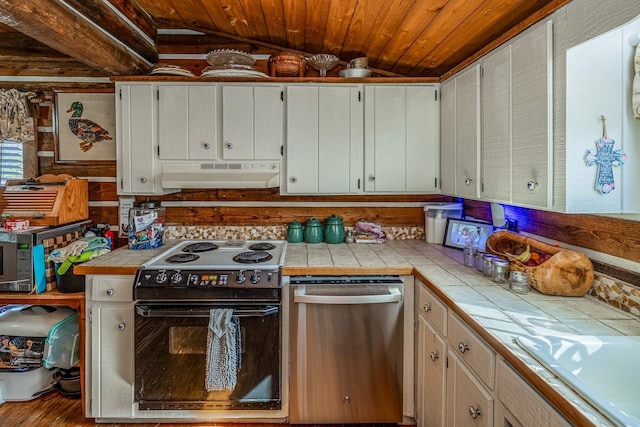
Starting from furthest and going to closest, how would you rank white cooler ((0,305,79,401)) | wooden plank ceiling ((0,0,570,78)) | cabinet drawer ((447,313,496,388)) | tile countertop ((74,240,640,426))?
white cooler ((0,305,79,401)) < wooden plank ceiling ((0,0,570,78)) < cabinet drawer ((447,313,496,388)) < tile countertop ((74,240,640,426))

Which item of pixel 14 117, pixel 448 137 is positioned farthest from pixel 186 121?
pixel 448 137

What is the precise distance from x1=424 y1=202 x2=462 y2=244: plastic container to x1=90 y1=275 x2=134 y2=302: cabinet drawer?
1966mm

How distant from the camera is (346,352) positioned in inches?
81.7

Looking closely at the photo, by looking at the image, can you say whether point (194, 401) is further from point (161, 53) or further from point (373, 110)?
point (161, 53)

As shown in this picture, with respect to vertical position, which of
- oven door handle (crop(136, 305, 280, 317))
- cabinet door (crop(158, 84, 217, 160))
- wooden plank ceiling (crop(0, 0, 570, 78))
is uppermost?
wooden plank ceiling (crop(0, 0, 570, 78))

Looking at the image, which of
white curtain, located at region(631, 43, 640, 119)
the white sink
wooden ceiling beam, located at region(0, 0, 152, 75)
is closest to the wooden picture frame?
wooden ceiling beam, located at region(0, 0, 152, 75)

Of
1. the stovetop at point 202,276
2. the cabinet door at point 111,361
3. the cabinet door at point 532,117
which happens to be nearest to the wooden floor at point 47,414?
the cabinet door at point 111,361

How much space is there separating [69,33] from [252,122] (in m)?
1.07

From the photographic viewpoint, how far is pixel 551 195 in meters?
1.49

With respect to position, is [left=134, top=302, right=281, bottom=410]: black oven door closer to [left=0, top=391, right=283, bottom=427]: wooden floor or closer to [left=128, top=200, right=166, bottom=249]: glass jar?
[left=0, top=391, right=283, bottom=427]: wooden floor

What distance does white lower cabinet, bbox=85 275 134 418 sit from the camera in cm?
212

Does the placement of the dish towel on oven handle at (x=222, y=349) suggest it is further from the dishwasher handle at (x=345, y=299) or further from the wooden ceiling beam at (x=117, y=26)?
the wooden ceiling beam at (x=117, y=26)

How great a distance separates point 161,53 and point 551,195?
275cm

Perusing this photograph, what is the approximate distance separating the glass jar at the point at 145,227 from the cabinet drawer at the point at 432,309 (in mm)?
1758
